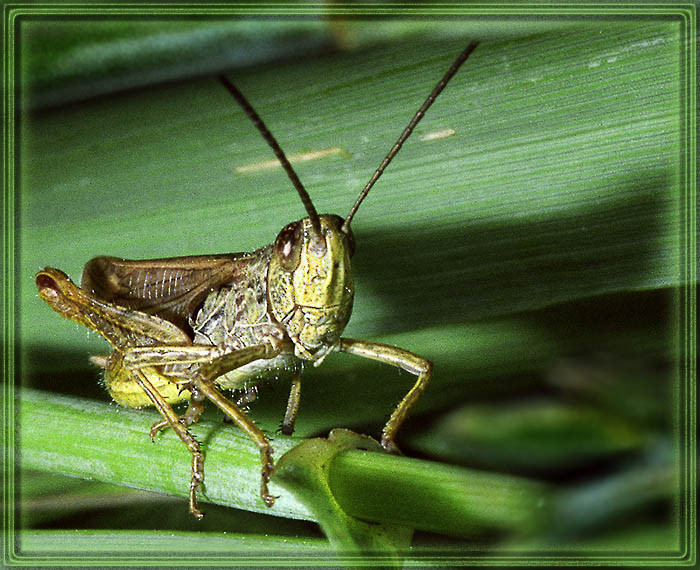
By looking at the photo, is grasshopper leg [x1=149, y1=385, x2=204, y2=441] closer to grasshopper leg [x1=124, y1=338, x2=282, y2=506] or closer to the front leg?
grasshopper leg [x1=124, y1=338, x2=282, y2=506]

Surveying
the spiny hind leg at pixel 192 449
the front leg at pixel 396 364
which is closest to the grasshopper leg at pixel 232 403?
the spiny hind leg at pixel 192 449

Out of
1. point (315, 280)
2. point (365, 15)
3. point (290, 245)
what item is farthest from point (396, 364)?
point (365, 15)

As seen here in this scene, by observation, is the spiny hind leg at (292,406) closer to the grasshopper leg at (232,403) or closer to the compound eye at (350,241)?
the grasshopper leg at (232,403)

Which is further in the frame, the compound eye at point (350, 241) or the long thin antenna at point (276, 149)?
the compound eye at point (350, 241)

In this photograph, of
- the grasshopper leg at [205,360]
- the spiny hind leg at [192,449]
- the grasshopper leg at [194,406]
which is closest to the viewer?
the spiny hind leg at [192,449]

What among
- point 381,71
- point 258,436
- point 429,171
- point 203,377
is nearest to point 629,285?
point 429,171

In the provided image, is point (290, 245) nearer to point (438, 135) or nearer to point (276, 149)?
point (276, 149)

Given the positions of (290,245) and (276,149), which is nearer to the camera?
(276,149)
